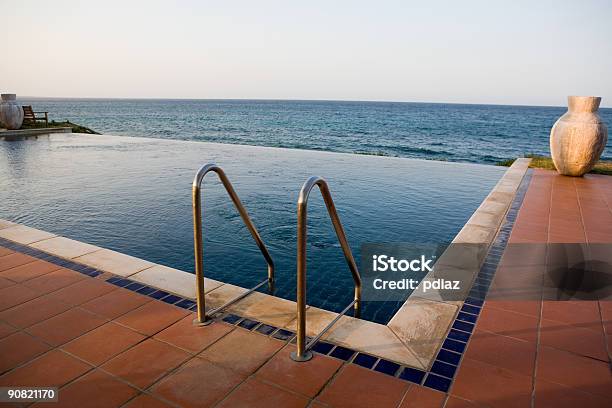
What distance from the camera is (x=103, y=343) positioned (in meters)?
3.00

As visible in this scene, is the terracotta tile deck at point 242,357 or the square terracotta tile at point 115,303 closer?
the terracotta tile deck at point 242,357

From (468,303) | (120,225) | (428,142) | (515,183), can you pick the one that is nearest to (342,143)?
(428,142)

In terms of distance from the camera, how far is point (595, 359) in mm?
2871

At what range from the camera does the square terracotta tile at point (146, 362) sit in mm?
2629

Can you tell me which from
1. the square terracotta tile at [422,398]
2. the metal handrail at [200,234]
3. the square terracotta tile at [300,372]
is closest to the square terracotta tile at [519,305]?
the square terracotta tile at [422,398]

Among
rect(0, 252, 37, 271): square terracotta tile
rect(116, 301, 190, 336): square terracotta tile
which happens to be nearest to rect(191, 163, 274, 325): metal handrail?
rect(116, 301, 190, 336): square terracotta tile

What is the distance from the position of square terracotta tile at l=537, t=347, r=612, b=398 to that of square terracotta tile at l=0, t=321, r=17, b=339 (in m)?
4.01

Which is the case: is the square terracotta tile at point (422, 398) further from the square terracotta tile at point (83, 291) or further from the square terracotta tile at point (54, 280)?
the square terracotta tile at point (54, 280)

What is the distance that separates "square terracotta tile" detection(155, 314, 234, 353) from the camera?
9.86 ft

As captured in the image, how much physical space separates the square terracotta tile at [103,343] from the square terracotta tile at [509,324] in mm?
2866

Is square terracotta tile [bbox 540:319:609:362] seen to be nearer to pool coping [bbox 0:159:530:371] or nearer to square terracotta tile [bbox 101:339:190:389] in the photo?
pool coping [bbox 0:159:530:371]

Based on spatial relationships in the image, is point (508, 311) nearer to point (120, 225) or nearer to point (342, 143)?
point (120, 225)

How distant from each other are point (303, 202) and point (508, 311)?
2332 mm

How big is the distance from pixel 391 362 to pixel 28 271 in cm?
393
